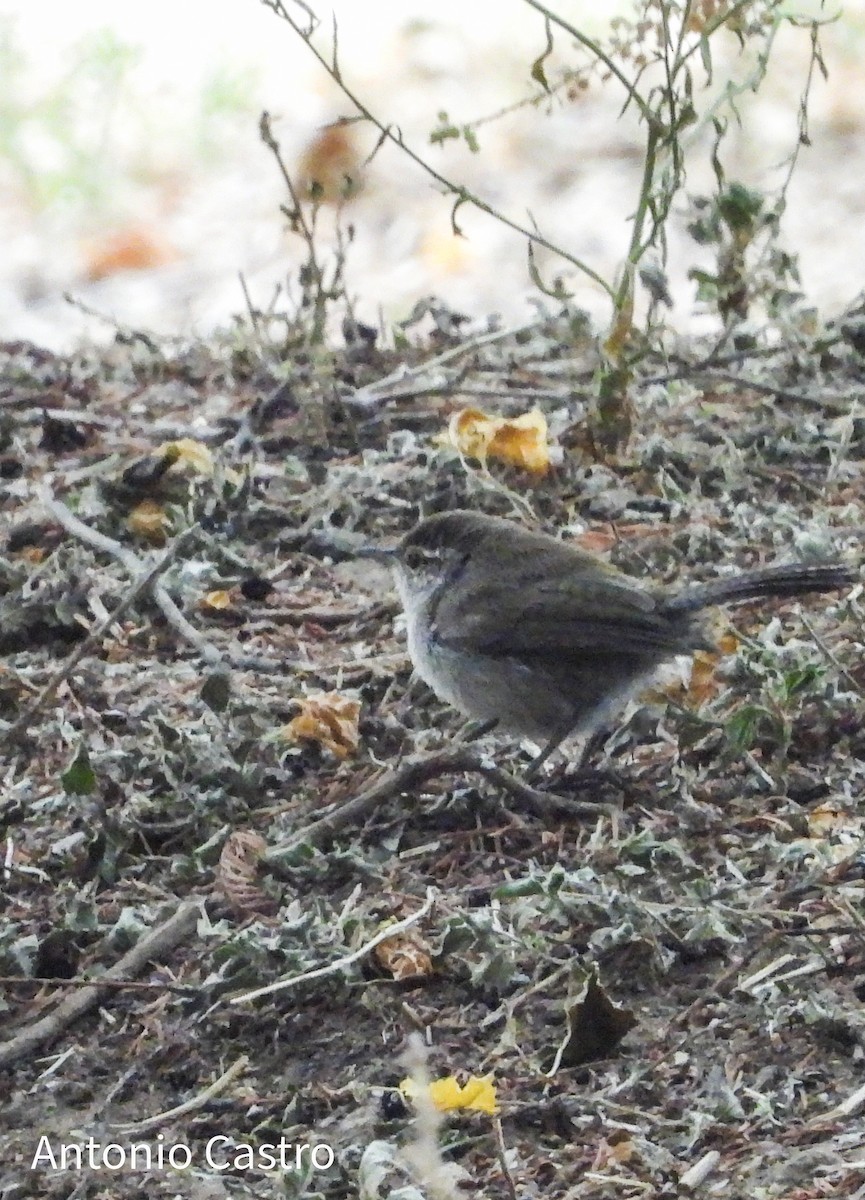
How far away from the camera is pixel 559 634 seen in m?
4.56

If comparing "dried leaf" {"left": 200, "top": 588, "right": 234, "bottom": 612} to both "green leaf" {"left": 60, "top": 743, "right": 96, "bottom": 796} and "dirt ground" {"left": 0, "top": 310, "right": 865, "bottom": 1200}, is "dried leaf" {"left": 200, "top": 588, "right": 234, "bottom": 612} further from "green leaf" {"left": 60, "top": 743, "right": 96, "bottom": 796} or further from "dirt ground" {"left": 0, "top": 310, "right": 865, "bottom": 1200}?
"green leaf" {"left": 60, "top": 743, "right": 96, "bottom": 796}

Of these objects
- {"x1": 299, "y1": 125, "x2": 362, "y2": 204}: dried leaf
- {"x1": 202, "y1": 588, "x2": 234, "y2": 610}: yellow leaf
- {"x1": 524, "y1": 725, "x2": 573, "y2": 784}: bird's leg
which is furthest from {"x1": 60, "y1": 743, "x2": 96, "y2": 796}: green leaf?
{"x1": 299, "y1": 125, "x2": 362, "y2": 204}: dried leaf

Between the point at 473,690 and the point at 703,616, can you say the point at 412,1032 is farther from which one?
the point at 703,616

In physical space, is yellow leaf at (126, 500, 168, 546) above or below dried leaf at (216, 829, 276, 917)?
above

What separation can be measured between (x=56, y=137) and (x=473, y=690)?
6.69 meters

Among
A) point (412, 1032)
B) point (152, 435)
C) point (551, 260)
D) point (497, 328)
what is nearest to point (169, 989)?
point (412, 1032)

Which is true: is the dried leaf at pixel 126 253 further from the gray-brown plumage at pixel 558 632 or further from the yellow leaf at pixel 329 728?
the yellow leaf at pixel 329 728

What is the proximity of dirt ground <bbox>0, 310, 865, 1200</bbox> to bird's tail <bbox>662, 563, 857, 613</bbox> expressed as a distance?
0.73ft

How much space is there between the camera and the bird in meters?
4.43

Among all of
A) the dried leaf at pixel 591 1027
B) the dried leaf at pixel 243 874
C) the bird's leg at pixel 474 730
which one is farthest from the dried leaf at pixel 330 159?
the dried leaf at pixel 591 1027

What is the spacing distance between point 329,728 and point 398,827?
1.46 feet

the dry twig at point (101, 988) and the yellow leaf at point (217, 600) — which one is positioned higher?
the yellow leaf at point (217, 600)

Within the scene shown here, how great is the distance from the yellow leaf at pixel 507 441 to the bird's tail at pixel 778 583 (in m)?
1.48

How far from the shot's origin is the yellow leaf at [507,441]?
583 centimetres
